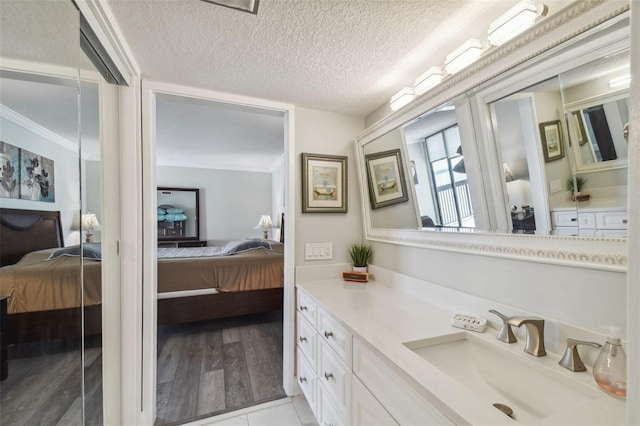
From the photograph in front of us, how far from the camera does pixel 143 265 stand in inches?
59.4

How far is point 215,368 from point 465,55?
2.71m

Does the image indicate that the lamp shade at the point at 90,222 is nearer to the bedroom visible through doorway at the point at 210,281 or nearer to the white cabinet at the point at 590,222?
the bedroom visible through doorway at the point at 210,281

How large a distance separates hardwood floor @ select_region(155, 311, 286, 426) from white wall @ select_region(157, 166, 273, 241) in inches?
110

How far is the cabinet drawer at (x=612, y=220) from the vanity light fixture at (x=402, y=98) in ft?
3.26

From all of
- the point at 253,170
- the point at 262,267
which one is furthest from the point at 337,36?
the point at 253,170

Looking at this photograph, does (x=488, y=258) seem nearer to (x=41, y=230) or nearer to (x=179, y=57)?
(x=41, y=230)

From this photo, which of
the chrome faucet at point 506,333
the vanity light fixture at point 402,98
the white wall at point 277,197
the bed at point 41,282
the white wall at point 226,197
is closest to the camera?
the bed at point 41,282

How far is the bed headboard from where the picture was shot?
0.66 m

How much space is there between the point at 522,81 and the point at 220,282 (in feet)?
9.81

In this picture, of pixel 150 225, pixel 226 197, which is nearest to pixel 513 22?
pixel 150 225

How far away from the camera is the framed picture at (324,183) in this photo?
1.88 meters

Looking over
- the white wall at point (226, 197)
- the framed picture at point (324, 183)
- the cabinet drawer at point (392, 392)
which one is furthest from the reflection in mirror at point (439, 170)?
the white wall at point (226, 197)

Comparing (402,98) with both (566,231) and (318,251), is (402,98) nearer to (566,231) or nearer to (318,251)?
(566,231)

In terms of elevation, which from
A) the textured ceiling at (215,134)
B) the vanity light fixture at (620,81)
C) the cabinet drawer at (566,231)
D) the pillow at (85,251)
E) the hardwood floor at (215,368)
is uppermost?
the textured ceiling at (215,134)
